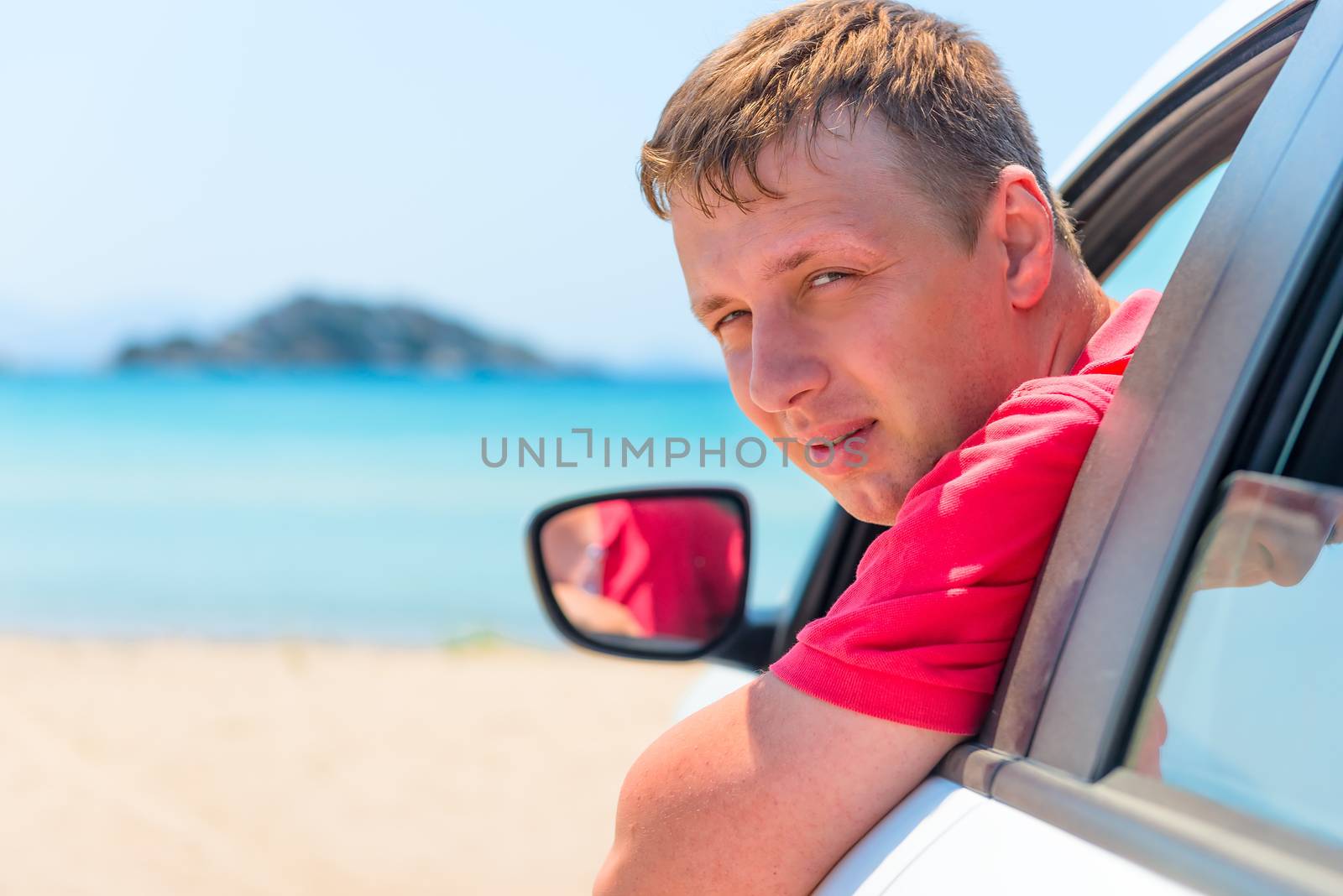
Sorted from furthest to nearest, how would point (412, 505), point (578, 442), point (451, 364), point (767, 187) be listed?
point (451, 364) → point (578, 442) → point (412, 505) → point (767, 187)

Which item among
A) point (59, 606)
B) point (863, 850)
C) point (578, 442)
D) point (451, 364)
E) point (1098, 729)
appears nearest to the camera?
point (1098, 729)

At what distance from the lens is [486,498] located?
4231 cm

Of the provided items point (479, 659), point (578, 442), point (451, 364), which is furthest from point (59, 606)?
point (451, 364)

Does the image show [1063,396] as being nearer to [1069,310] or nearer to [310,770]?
[1069,310]

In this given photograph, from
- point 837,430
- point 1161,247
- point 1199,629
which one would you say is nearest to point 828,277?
point 837,430

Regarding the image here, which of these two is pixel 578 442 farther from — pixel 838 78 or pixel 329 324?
pixel 838 78

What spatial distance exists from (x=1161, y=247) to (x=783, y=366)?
3.95 ft

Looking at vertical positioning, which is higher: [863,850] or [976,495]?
[976,495]

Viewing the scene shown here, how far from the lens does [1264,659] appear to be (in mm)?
944

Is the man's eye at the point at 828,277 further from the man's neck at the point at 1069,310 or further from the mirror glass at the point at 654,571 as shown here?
the mirror glass at the point at 654,571

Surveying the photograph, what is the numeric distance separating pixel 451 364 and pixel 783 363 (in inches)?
2854

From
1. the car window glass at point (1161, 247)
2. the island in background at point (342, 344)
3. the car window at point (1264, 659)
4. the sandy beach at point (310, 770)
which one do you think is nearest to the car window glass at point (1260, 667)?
the car window at point (1264, 659)

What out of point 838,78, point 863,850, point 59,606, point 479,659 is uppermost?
point 838,78

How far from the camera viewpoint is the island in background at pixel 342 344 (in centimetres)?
7250
